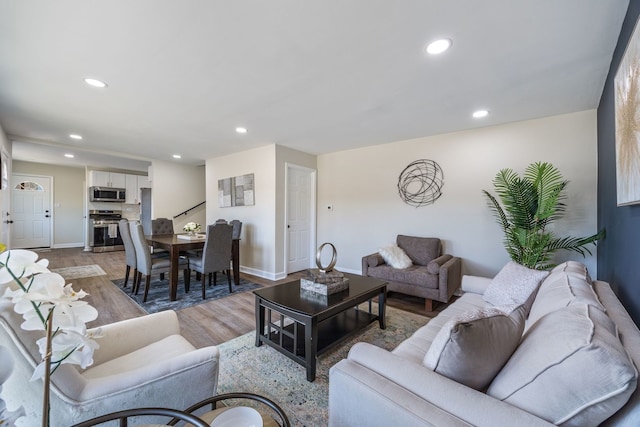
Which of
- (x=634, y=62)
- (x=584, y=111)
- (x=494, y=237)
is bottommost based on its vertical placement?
(x=494, y=237)

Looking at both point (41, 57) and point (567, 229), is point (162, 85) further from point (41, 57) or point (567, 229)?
point (567, 229)

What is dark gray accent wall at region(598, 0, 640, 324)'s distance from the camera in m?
1.37

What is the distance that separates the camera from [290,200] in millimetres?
4766

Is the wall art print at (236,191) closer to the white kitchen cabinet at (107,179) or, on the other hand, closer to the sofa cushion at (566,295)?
the white kitchen cabinet at (107,179)

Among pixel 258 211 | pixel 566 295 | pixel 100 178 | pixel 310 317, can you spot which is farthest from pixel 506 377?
pixel 100 178

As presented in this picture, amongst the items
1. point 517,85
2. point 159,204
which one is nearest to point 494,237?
point 517,85

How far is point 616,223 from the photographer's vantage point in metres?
1.84

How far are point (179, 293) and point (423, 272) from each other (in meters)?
3.30

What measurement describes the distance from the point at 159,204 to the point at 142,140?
204cm

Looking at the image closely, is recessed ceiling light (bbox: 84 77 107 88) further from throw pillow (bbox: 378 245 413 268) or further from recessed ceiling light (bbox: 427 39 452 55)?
throw pillow (bbox: 378 245 413 268)

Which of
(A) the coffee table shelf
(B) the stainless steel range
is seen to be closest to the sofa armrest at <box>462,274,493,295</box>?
(A) the coffee table shelf

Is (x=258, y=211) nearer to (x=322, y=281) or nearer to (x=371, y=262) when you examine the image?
(x=371, y=262)

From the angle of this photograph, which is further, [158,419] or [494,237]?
[494,237]

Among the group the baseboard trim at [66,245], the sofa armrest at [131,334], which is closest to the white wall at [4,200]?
the sofa armrest at [131,334]
